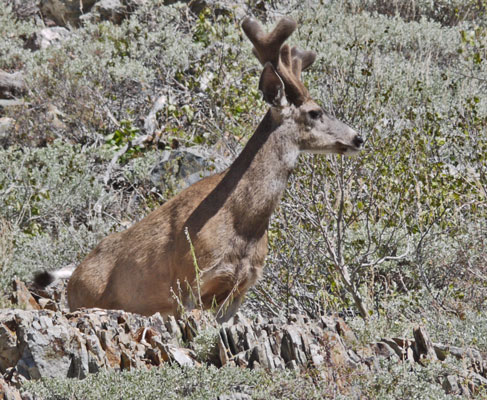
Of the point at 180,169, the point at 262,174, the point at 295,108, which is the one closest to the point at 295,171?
the point at 295,108

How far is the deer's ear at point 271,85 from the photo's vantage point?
6.40 meters

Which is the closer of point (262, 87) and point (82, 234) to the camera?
point (262, 87)

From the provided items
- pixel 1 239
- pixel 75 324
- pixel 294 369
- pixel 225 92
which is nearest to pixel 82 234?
pixel 1 239

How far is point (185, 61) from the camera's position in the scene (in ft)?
44.9

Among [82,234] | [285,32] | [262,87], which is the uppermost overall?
[285,32]

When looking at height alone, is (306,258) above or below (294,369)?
below

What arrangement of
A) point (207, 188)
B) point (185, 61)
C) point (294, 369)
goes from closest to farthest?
1. point (294, 369)
2. point (207, 188)
3. point (185, 61)

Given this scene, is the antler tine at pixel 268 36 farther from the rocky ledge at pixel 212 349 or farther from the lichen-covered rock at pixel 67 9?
the lichen-covered rock at pixel 67 9

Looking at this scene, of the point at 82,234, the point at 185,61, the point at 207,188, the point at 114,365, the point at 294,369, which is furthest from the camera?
the point at 185,61

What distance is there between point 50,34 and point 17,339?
14557 millimetres

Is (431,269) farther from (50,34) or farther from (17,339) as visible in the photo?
(50,34)

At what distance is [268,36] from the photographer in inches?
257

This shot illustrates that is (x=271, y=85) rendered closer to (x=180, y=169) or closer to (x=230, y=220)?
(x=230, y=220)

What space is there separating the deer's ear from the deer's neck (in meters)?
0.17
